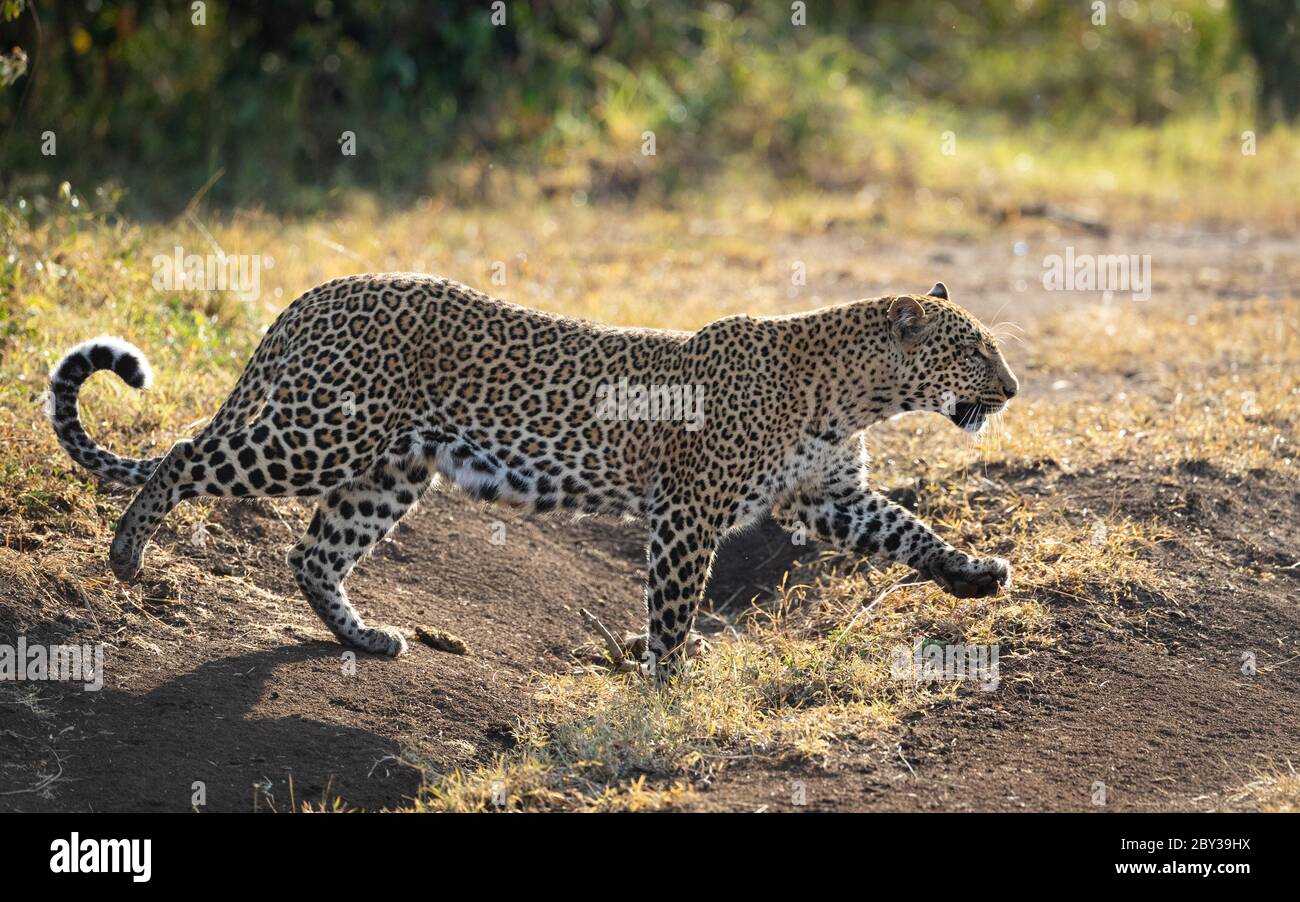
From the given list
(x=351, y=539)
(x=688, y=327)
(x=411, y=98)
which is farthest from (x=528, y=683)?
(x=411, y=98)

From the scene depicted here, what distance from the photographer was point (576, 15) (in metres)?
17.3

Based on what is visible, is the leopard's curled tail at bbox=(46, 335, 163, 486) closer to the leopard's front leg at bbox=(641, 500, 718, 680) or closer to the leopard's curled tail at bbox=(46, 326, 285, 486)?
the leopard's curled tail at bbox=(46, 326, 285, 486)

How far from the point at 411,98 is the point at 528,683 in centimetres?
1025

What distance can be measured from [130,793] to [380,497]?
6.72 feet

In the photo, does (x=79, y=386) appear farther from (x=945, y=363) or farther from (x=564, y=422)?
(x=945, y=363)

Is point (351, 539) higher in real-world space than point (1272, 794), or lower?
higher

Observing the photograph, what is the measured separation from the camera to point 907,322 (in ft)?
25.9

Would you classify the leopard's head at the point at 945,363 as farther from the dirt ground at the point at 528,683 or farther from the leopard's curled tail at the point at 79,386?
the leopard's curled tail at the point at 79,386

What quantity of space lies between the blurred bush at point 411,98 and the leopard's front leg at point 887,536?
783 cm

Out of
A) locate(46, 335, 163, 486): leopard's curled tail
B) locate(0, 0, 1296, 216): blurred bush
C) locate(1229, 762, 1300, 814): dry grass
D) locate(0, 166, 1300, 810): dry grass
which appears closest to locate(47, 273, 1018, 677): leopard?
locate(46, 335, 163, 486): leopard's curled tail

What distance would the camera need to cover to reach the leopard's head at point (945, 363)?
7918 millimetres

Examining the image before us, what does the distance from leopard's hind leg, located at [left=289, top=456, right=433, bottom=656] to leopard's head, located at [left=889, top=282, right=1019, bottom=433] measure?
7.75 ft

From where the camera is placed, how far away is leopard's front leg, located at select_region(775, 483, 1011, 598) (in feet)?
25.9

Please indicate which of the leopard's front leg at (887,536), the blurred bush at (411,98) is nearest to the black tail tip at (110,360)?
the leopard's front leg at (887,536)
